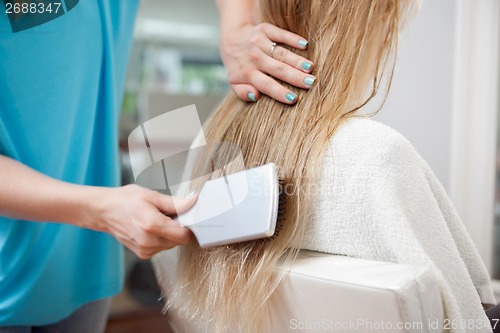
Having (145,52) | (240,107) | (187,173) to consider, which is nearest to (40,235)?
(187,173)

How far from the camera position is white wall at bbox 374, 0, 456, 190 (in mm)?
940

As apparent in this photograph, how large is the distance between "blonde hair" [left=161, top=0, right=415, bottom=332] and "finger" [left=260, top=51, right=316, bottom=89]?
0.6 inches

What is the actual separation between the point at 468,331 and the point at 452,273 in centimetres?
8

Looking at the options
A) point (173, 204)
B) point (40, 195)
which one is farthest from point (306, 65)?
point (40, 195)

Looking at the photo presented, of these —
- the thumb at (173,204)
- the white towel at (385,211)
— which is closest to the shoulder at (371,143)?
the white towel at (385,211)

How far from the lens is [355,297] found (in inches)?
22.1

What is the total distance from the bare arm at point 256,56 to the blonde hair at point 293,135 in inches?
0.8

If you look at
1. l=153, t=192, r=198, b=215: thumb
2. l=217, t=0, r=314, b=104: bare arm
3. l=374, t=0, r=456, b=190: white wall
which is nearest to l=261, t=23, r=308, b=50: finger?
l=217, t=0, r=314, b=104: bare arm

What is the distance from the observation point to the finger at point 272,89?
778 mm

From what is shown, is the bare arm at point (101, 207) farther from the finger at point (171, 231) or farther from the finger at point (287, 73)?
the finger at point (287, 73)

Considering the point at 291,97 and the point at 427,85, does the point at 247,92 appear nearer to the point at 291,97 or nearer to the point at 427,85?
the point at 291,97

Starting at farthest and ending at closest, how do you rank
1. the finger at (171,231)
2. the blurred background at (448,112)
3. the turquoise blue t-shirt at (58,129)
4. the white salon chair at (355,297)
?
the blurred background at (448,112) < the turquoise blue t-shirt at (58,129) < the finger at (171,231) < the white salon chair at (355,297)

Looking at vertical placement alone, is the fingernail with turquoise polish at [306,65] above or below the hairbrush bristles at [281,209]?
above

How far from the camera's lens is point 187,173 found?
84 centimetres
